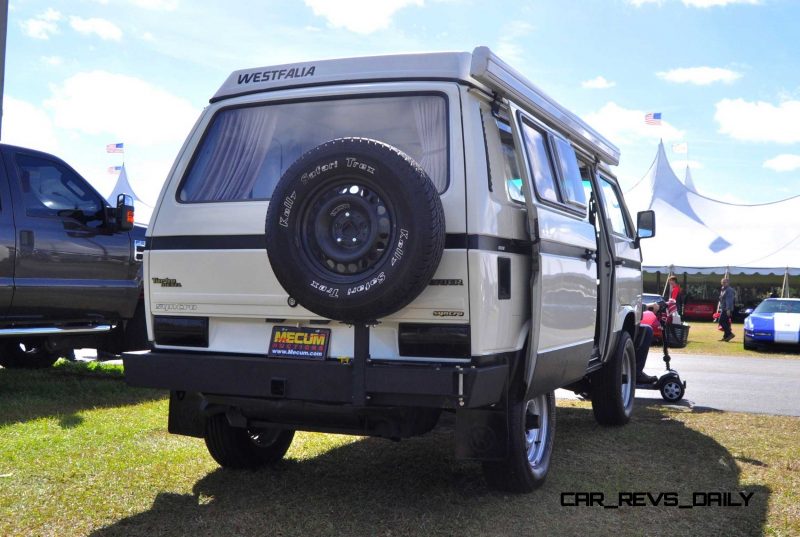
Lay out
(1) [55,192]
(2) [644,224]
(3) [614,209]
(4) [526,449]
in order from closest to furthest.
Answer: (4) [526,449], (3) [614,209], (1) [55,192], (2) [644,224]

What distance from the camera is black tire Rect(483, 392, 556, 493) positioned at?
4.45 m

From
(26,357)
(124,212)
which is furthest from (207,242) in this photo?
(26,357)

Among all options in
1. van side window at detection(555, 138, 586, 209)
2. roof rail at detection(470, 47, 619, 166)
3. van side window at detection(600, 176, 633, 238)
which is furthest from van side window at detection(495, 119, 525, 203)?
van side window at detection(600, 176, 633, 238)

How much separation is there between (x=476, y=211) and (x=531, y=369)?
3.24 feet

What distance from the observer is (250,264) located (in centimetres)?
433

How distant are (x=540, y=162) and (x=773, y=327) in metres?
14.8

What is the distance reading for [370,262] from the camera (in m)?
3.93

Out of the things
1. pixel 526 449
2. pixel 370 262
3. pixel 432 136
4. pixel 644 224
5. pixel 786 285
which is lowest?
pixel 526 449

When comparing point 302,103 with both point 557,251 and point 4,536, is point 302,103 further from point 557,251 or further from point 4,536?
point 4,536

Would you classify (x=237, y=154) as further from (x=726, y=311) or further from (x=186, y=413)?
(x=726, y=311)

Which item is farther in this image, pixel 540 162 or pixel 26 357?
pixel 26 357

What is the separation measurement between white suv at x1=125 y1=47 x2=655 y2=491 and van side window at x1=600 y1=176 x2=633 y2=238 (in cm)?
196

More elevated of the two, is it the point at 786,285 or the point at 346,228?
the point at 786,285

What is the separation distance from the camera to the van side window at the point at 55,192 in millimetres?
7488
